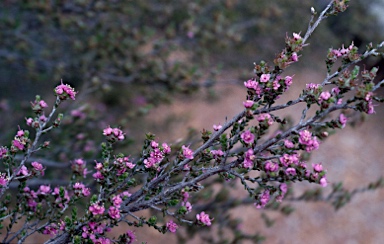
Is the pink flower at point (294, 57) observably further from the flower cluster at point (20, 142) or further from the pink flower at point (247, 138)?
the flower cluster at point (20, 142)

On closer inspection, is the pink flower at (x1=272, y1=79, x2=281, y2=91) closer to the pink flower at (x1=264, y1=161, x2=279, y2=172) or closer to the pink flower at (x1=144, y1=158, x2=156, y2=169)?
the pink flower at (x1=264, y1=161, x2=279, y2=172)

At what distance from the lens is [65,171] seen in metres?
4.07

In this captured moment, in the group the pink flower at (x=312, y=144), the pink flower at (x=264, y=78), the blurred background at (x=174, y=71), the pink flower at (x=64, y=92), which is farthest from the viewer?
the blurred background at (x=174, y=71)

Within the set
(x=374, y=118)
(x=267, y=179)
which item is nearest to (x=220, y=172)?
(x=267, y=179)

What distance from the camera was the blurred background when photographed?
13.6ft

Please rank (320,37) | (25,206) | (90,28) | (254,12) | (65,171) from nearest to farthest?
1. (25,206)
2. (65,171)
3. (90,28)
4. (254,12)
5. (320,37)

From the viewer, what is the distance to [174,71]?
4.16 metres

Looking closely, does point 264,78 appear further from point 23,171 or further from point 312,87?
point 23,171

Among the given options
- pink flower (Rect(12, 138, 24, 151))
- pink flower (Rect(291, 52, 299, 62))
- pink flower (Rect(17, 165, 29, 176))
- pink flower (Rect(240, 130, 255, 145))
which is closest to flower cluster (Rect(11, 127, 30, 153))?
pink flower (Rect(12, 138, 24, 151))

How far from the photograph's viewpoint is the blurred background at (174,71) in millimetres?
4141

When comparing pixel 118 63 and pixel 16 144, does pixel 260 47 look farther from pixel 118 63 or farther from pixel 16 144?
pixel 16 144

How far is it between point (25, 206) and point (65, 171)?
6.34 feet

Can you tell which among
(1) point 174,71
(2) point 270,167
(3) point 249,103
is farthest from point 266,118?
(1) point 174,71

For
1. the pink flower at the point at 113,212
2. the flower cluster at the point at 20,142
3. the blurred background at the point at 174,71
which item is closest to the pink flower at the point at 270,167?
the pink flower at the point at 113,212
